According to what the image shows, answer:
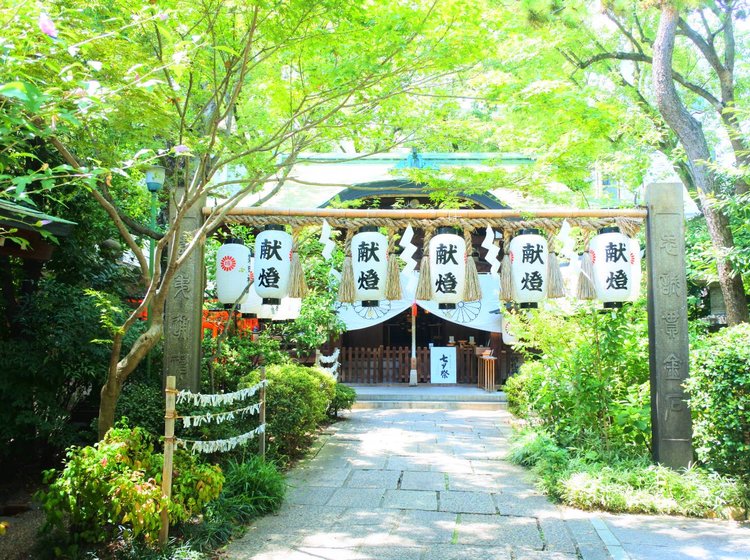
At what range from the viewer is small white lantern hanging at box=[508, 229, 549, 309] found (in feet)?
22.7

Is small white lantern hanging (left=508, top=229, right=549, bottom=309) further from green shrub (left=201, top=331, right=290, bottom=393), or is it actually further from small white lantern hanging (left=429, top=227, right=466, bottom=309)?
green shrub (left=201, top=331, right=290, bottom=393)

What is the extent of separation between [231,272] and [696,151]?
8.32 metres

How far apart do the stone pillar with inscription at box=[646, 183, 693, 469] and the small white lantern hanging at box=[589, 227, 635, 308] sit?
42 centimetres

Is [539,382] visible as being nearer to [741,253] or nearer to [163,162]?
[741,253]

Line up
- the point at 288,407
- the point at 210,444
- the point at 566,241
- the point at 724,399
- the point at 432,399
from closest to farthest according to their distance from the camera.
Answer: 1. the point at 210,444
2. the point at 724,399
3. the point at 566,241
4. the point at 288,407
5. the point at 432,399

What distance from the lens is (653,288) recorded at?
22.8 ft

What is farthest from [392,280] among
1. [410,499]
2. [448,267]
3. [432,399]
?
[432,399]

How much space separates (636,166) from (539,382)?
5.24 m

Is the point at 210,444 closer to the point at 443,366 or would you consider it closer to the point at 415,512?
the point at 415,512

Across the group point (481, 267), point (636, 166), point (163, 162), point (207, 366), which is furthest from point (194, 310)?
point (481, 267)

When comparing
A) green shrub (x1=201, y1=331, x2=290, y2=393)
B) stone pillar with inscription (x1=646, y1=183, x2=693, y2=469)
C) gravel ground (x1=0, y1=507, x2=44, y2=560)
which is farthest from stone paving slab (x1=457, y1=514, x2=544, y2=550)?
→ gravel ground (x1=0, y1=507, x2=44, y2=560)

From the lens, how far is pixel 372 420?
41.6 feet

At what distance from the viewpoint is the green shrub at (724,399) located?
19.4 feet

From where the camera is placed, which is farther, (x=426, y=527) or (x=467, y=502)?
(x=467, y=502)
